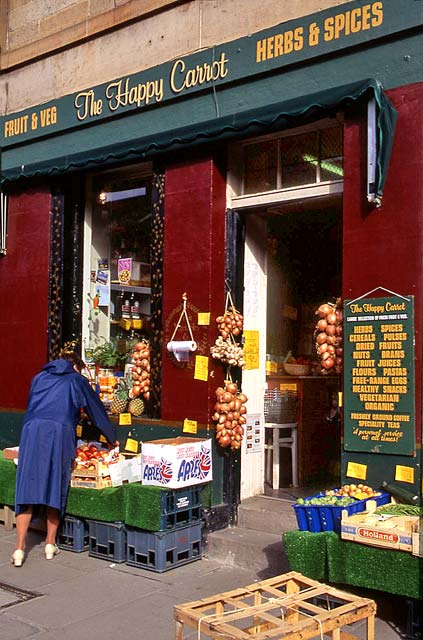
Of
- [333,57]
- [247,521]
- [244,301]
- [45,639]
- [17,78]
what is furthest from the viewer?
[17,78]

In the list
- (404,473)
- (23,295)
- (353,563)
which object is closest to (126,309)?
(23,295)

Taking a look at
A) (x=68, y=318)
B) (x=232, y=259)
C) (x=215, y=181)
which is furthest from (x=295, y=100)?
(x=68, y=318)

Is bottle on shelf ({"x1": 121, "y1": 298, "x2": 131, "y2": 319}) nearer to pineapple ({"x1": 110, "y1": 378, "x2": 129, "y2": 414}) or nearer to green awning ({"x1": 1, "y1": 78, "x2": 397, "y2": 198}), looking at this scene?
pineapple ({"x1": 110, "y1": 378, "x2": 129, "y2": 414})

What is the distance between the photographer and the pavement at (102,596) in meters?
5.47

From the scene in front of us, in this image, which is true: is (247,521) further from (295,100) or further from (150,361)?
(295,100)

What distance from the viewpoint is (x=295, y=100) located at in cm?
705

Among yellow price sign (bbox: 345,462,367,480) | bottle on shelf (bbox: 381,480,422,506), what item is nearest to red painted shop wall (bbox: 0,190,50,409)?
yellow price sign (bbox: 345,462,367,480)

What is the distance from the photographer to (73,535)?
763cm

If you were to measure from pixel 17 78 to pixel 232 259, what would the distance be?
15.6 feet

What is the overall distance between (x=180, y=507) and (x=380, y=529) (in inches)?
92.8

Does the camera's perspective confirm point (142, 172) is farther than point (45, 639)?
Yes

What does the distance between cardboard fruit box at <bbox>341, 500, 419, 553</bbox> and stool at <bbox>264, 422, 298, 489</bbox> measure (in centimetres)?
283

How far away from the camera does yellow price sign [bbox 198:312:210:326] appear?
7684 mm

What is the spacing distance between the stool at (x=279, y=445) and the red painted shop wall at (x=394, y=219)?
2476 millimetres
